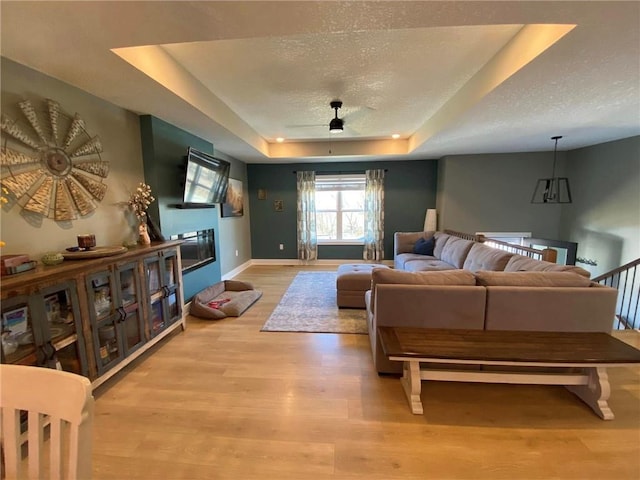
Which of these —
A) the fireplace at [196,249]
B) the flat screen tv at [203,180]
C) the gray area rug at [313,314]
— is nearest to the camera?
the gray area rug at [313,314]

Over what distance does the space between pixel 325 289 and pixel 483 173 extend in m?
3.85

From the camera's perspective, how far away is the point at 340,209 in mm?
6375

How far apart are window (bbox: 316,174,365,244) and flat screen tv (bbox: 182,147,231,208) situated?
8.76ft

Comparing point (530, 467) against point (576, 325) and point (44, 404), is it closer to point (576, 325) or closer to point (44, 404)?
point (576, 325)

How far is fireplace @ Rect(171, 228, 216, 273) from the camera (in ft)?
11.7

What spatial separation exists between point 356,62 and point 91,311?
9.27 ft

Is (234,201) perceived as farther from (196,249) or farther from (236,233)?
(196,249)

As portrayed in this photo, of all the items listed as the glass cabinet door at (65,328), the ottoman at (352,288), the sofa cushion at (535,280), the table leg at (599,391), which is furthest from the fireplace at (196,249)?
the table leg at (599,391)

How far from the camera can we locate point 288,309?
11.9 ft

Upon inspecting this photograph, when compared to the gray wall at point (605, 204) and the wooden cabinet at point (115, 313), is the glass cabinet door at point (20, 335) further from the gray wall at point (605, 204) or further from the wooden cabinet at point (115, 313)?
the gray wall at point (605, 204)

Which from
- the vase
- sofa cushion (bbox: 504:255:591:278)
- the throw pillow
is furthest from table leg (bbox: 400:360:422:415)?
the throw pillow

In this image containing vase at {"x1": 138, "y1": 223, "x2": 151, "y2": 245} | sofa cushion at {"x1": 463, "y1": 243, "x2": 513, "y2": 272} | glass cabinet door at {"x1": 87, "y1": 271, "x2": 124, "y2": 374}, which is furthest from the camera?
sofa cushion at {"x1": 463, "y1": 243, "x2": 513, "y2": 272}

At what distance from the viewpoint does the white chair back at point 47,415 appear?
745 mm

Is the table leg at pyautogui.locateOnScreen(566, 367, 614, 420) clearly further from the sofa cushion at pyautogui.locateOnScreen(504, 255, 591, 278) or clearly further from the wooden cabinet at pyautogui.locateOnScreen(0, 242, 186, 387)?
the wooden cabinet at pyautogui.locateOnScreen(0, 242, 186, 387)
